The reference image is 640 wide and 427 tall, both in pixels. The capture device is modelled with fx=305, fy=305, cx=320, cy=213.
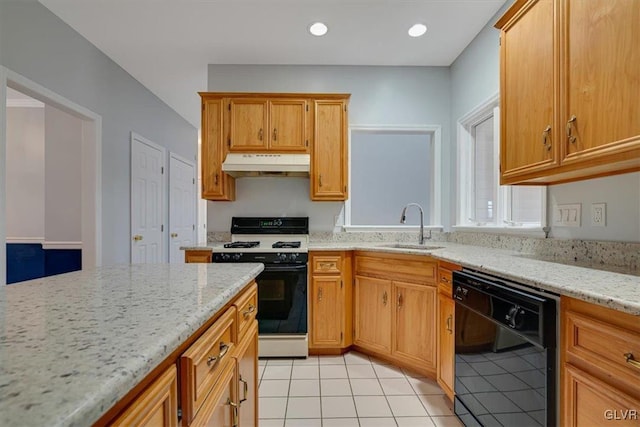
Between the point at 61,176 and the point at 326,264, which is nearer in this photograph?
the point at 326,264

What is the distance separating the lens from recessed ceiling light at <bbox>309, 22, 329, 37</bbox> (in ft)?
8.21

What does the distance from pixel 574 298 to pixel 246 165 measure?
2.36 meters

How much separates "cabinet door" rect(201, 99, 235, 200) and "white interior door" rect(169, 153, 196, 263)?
1.87 m

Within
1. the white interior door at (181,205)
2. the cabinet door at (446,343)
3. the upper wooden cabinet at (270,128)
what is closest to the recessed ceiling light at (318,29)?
the upper wooden cabinet at (270,128)

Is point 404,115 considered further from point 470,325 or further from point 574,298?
point 574,298

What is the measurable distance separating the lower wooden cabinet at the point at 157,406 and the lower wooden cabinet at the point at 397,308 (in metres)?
1.79

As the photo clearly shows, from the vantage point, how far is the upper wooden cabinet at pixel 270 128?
2.82 meters

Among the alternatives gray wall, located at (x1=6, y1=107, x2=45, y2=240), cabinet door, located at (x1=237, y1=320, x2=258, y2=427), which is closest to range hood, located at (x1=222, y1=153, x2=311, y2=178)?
cabinet door, located at (x1=237, y1=320, x2=258, y2=427)

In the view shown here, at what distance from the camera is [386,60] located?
3.03 meters

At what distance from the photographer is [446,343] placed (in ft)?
6.09

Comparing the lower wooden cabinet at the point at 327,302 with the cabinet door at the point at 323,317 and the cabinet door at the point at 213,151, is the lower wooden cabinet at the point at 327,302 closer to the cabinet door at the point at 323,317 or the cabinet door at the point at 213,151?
the cabinet door at the point at 323,317

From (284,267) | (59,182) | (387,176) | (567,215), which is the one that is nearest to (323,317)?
(284,267)

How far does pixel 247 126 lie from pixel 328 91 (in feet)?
3.06

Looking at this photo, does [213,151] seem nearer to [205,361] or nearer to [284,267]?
[284,267]
